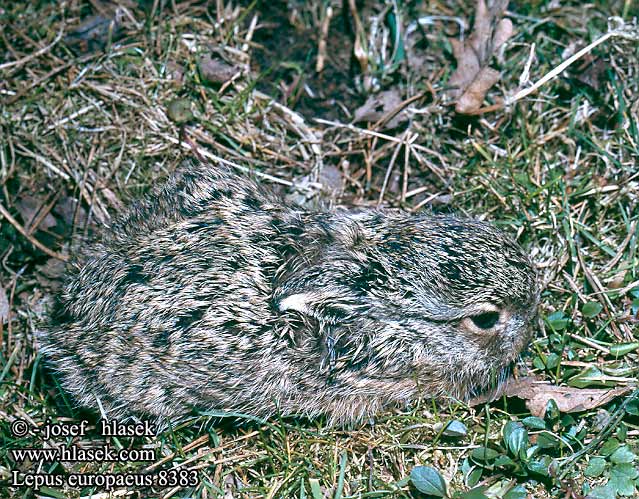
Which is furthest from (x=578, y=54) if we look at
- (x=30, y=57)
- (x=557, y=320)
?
(x=30, y=57)

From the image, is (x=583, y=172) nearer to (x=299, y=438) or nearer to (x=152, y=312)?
(x=299, y=438)

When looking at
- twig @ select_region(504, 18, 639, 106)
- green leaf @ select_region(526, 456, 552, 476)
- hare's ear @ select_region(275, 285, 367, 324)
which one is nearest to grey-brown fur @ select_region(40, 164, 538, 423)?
hare's ear @ select_region(275, 285, 367, 324)

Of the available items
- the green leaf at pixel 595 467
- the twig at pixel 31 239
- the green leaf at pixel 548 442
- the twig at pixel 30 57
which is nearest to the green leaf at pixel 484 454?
the green leaf at pixel 548 442

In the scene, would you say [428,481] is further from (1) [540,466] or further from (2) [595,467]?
(2) [595,467]

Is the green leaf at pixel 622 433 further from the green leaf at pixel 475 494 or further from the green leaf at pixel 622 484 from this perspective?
the green leaf at pixel 475 494

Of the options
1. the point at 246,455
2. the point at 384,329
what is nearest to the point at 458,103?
the point at 384,329

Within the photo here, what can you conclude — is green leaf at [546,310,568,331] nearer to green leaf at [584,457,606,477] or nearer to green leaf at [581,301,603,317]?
green leaf at [581,301,603,317]
